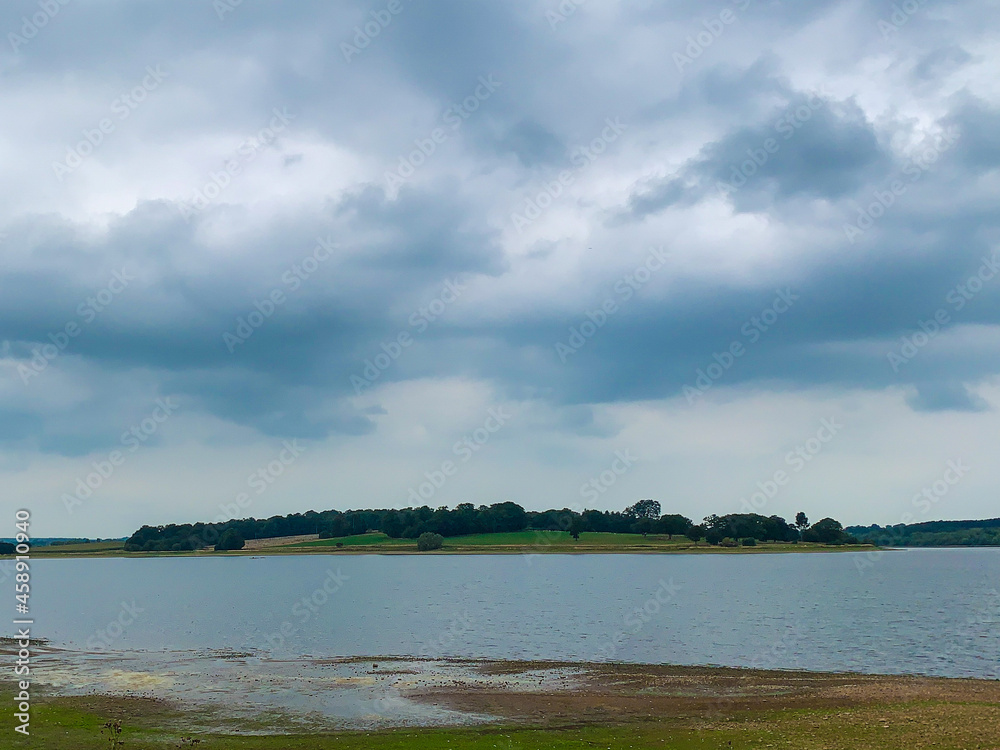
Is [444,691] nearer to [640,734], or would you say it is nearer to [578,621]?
[640,734]

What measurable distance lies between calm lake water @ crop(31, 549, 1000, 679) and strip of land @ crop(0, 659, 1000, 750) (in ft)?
36.0

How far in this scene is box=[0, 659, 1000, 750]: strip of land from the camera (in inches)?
1259

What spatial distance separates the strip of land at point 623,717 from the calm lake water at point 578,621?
432 inches

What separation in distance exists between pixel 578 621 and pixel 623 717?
4758cm

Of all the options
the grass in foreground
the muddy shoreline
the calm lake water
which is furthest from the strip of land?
the calm lake water

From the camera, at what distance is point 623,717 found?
37.7m

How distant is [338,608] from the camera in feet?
336

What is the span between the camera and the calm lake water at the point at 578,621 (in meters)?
62.4

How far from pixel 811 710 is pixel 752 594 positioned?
80.7 m

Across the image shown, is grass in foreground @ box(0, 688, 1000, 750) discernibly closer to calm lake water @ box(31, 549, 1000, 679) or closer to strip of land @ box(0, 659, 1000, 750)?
strip of land @ box(0, 659, 1000, 750)

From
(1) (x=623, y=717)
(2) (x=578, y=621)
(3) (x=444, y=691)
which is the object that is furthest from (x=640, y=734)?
(2) (x=578, y=621)

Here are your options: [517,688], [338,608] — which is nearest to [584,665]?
[517,688]

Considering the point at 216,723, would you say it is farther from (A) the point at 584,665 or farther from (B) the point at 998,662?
(B) the point at 998,662

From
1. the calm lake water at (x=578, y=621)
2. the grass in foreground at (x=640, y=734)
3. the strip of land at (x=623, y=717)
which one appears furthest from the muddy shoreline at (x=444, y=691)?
the calm lake water at (x=578, y=621)
